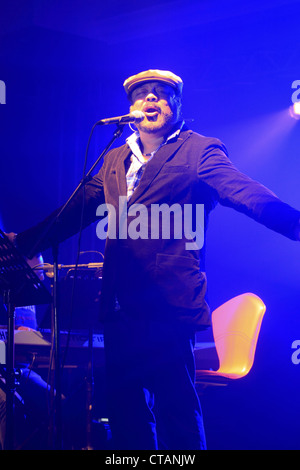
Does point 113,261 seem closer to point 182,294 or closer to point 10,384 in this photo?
point 182,294

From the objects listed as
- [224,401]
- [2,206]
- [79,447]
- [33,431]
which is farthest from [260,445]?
[2,206]

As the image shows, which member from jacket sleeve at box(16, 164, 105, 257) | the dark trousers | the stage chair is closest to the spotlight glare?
the stage chair

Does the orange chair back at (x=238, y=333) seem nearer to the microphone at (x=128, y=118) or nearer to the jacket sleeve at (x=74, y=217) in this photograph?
the jacket sleeve at (x=74, y=217)

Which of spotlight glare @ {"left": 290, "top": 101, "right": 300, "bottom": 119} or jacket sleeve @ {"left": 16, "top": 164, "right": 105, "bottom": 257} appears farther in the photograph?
spotlight glare @ {"left": 290, "top": 101, "right": 300, "bottom": 119}

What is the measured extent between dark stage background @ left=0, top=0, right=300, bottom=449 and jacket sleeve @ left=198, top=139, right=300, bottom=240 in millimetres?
2195

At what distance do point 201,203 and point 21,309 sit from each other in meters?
2.68

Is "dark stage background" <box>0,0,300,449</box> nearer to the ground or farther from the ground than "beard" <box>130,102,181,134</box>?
farther from the ground

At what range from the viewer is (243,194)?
192cm

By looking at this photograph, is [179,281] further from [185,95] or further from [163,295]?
[185,95]


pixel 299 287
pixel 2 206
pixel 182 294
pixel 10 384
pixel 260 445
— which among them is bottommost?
pixel 260 445

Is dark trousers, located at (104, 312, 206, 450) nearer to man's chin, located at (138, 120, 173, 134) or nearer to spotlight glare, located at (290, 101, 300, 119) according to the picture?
man's chin, located at (138, 120, 173, 134)

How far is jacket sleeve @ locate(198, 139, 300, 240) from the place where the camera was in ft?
5.77

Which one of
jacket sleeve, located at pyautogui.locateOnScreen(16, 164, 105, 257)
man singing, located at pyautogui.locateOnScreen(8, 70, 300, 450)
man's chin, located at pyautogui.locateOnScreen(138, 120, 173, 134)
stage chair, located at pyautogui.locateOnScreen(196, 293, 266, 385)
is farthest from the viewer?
stage chair, located at pyautogui.locateOnScreen(196, 293, 266, 385)

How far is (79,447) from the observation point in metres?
3.42
